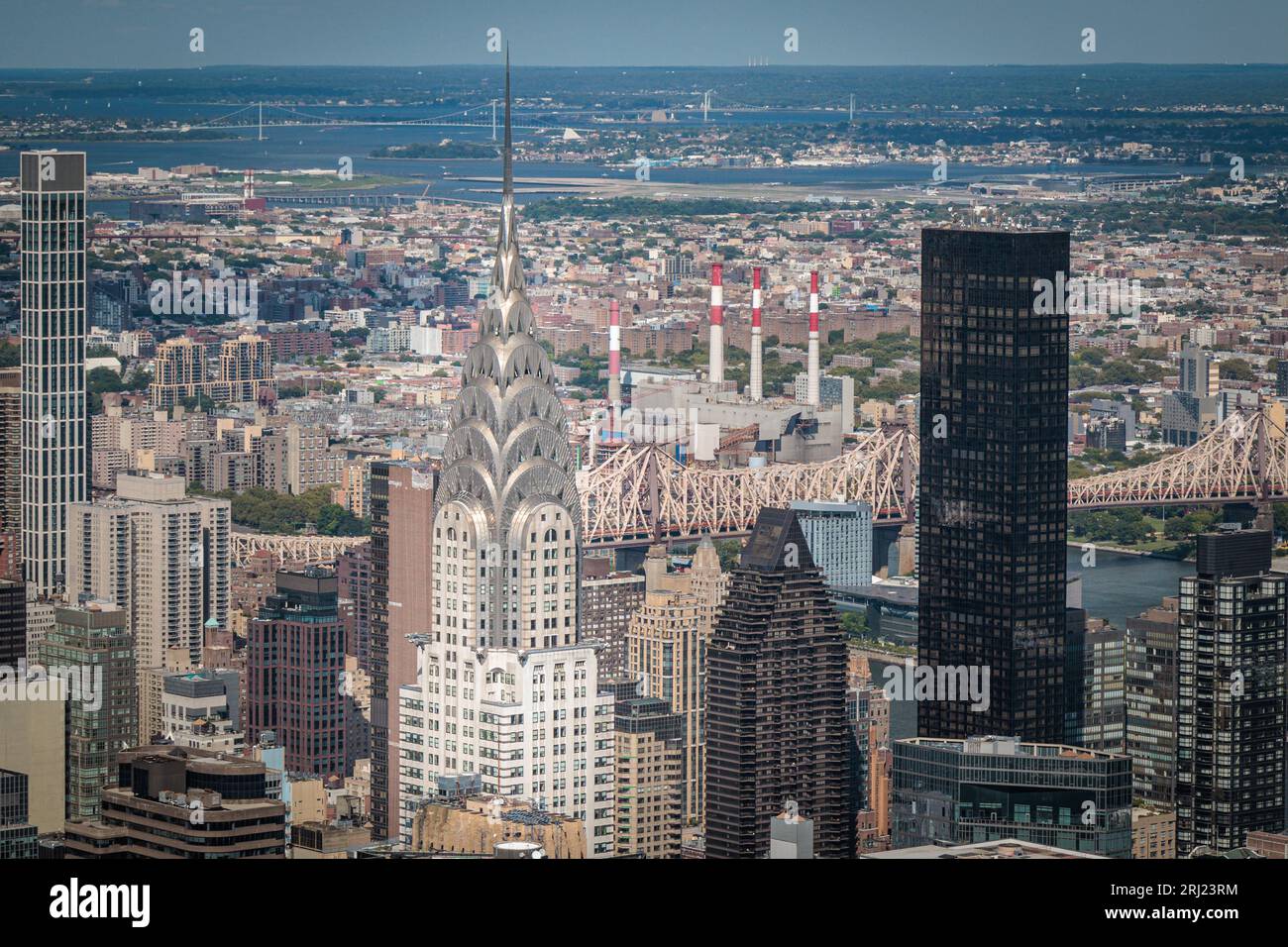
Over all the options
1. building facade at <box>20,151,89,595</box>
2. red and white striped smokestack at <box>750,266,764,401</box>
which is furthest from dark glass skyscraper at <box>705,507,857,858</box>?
red and white striped smokestack at <box>750,266,764,401</box>

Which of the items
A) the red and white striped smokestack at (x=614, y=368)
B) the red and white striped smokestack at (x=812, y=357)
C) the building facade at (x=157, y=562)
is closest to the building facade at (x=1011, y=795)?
the building facade at (x=157, y=562)

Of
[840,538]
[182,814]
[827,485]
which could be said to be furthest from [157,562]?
[182,814]

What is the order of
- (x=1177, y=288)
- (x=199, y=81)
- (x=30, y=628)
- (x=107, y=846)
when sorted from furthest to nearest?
(x=1177, y=288), (x=199, y=81), (x=30, y=628), (x=107, y=846)

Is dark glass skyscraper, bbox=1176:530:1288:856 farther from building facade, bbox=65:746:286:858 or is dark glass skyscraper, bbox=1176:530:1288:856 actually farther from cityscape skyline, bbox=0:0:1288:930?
building facade, bbox=65:746:286:858

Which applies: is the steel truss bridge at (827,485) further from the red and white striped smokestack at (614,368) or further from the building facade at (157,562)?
the red and white striped smokestack at (614,368)
